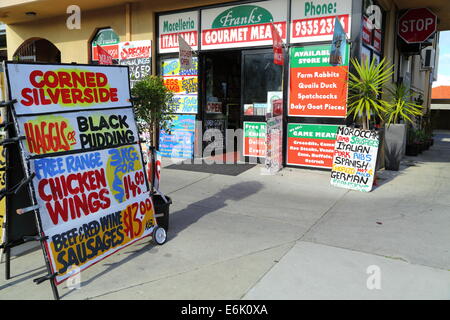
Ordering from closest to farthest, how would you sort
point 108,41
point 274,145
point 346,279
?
point 346,279, point 274,145, point 108,41

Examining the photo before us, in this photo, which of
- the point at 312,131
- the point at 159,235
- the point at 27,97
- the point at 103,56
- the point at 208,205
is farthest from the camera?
the point at 103,56

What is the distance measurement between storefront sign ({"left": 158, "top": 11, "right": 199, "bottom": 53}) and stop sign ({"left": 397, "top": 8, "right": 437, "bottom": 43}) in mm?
5346

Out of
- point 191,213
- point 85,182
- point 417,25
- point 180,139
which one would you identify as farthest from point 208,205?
point 417,25

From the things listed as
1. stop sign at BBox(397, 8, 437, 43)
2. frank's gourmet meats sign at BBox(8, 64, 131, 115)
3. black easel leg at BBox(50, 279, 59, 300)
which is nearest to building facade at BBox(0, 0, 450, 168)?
stop sign at BBox(397, 8, 437, 43)

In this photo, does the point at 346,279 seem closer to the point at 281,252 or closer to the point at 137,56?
the point at 281,252

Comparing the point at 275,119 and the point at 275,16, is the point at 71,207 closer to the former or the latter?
the point at 275,119

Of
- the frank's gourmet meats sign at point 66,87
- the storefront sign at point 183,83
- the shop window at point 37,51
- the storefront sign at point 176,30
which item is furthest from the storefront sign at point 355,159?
the shop window at point 37,51

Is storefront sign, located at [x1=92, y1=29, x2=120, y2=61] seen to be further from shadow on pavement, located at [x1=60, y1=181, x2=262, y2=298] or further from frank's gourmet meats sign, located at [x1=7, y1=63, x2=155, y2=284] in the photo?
frank's gourmet meats sign, located at [x1=7, y1=63, x2=155, y2=284]

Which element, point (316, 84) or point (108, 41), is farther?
point (108, 41)

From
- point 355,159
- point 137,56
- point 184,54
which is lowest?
point 355,159

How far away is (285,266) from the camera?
141 inches

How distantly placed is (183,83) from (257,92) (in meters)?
2.01

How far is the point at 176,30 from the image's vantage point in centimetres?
927

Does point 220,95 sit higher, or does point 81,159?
point 220,95
